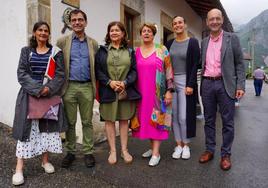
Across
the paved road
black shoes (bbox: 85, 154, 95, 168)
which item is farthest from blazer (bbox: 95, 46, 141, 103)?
the paved road

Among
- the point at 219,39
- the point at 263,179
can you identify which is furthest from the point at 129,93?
the point at 263,179

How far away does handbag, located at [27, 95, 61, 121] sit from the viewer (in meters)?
3.50

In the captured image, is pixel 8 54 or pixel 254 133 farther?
pixel 254 133

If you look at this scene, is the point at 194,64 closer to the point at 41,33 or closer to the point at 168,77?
the point at 168,77

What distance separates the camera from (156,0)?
27.7 ft

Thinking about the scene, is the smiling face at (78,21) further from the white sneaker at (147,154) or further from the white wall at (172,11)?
the white wall at (172,11)

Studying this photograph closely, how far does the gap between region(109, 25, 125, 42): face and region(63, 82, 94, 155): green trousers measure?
2.05ft

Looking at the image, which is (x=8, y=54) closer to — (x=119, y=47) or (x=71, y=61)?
(x=71, y=61)

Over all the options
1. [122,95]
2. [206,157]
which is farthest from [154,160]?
[122,95]

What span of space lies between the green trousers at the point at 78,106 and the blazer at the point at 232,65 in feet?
5.36

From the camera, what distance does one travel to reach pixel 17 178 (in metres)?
3.41

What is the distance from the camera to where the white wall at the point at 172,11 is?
8.09 metres

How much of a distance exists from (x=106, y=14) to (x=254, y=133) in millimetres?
3709

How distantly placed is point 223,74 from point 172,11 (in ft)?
20.7
